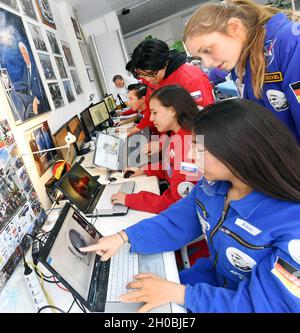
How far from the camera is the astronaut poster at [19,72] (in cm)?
148

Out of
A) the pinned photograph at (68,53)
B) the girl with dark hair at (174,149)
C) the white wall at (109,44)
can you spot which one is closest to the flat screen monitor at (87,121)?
the pinned photograph at (68,53)

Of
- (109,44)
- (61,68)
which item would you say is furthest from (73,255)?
(109,44)

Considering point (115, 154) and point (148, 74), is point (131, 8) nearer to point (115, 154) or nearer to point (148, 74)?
point (148, 74)

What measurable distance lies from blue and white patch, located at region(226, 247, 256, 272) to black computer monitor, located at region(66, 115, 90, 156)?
1.84 metres

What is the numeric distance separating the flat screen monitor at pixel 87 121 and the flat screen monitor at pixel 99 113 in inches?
3.7

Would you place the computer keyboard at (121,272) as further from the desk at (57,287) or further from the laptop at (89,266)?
the desk at (57,287)

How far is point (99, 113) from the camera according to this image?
321 centimetres

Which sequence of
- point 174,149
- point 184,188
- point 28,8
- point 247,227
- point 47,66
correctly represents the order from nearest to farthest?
1. point 247,227
2. point 184,188
3. point 174,149
4. point 28,8
5. point 47,66

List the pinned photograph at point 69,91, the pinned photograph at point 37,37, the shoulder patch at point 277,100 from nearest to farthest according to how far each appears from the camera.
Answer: the shoulder patch at point 277,100
the pinned photograph at point 37,37
the pinned photograph at point 69,91

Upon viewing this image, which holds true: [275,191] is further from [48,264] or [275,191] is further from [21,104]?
[21,104]

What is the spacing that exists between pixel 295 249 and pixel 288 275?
0.19 feet

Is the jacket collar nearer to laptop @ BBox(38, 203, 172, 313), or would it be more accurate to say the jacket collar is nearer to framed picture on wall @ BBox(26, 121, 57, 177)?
laptop @ BBox(38, 203, 172, 313)

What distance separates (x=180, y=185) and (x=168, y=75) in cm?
98

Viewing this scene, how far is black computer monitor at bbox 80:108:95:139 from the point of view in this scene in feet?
8.77
